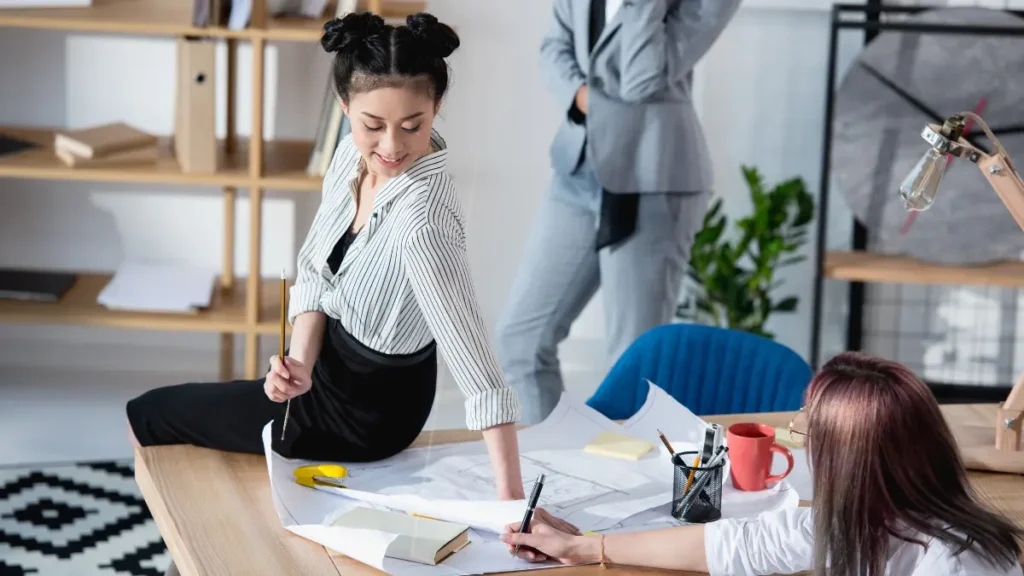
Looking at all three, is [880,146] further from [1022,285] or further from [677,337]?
[677,337]

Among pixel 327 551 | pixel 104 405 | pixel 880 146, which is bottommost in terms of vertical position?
pixel 104 405

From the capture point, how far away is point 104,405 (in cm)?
359

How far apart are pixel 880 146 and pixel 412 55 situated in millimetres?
2307

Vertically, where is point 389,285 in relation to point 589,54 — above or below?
below

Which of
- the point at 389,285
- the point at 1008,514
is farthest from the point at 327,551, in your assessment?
the point at 1008,514

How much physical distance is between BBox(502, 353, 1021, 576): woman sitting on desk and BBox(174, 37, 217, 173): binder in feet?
7.08

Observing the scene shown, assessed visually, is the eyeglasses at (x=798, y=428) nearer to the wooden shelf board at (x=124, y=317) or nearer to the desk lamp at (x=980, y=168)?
the desk lamp at (x=980, y=168)

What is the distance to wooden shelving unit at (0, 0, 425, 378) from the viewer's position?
3.13 m

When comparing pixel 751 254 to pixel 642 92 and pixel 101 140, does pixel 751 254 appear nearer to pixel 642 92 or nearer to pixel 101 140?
pixel 642 92

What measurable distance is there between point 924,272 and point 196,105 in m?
1.95

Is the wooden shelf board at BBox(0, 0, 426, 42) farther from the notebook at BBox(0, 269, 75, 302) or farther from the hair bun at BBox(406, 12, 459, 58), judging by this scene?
the hair bun at BBox(406, 12, 459, 58)

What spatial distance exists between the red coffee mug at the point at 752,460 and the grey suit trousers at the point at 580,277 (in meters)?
1.01

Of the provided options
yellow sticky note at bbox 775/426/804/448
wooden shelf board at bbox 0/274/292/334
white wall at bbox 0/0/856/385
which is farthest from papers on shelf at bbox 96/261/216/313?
yellow sticky note at bbox 775/426/804/448

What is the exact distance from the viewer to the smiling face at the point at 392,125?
5.17 feet
